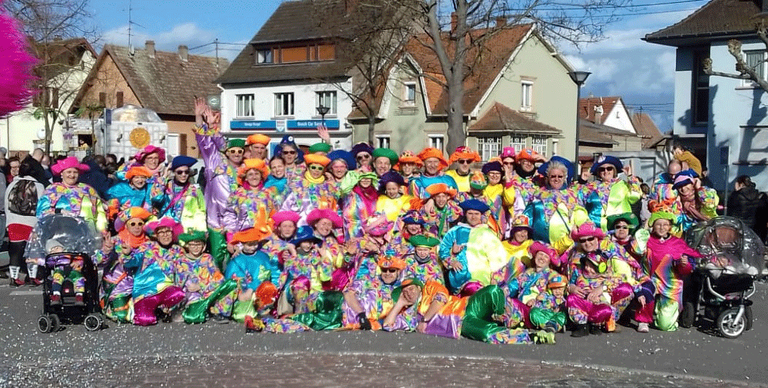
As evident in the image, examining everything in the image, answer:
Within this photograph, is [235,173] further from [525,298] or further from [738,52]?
[738,52]

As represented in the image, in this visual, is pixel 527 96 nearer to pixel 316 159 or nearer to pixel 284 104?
pixel 284 104

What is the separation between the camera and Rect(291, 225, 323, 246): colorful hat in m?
8.55

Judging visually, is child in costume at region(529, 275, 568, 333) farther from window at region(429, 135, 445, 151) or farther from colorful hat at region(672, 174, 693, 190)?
window at region(429, 135, 445, 151)

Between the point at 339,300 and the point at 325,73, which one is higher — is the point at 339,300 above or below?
below

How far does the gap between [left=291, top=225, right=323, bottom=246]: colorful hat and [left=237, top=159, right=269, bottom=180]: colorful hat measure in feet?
3.36

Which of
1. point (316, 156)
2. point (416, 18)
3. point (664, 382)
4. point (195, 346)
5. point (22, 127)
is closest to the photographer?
point (664, 382)

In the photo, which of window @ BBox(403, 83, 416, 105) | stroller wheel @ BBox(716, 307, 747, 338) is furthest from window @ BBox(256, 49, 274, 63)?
stroller wheel @ BBox(716, 307, 747, 338)

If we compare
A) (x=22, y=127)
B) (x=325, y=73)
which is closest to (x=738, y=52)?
(x=325, y=73)

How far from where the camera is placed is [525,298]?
818cm

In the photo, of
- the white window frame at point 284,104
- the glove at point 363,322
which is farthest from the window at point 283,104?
the glove at point 363,322

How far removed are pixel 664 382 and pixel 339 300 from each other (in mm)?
3028

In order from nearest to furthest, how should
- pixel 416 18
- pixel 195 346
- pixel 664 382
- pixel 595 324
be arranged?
pixel 664 382
pixel 195 346
pixel 595 324
pixel 416 18

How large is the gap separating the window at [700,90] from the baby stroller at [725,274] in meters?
19.5

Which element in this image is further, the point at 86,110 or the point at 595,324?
the point at 86,110
